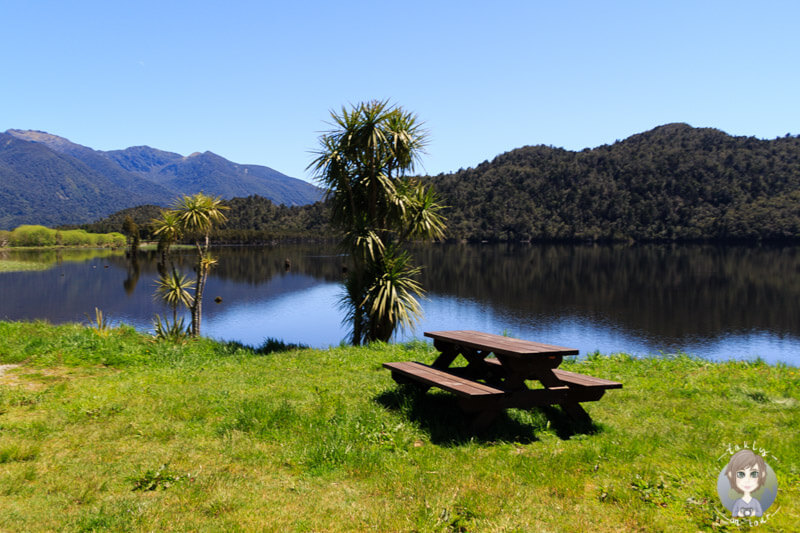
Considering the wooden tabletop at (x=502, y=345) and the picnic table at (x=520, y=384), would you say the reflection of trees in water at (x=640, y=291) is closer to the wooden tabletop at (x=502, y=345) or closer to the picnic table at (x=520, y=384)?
the wooden tabletop at (x=502, y=345)

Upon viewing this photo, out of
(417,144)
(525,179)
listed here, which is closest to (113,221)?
(525,179)

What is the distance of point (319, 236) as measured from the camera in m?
166

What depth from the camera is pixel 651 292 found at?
142ft

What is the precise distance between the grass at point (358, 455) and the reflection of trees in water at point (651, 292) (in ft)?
78.7

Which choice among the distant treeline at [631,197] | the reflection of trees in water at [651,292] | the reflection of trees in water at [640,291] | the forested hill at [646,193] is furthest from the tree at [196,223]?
the forested hill at [646,193]

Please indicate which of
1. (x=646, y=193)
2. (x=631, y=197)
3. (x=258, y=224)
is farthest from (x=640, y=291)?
(x=258, y=224)

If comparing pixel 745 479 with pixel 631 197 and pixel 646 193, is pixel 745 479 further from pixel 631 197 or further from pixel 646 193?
pixel 631 197

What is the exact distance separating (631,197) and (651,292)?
4628 inches

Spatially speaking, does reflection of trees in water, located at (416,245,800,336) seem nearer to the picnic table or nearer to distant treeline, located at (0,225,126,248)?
the picnic table

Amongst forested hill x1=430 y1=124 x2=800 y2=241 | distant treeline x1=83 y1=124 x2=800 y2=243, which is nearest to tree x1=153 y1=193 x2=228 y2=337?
distant treeline x1=83 y1=124 x2=800 y2=243

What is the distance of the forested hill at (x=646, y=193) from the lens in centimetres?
12419

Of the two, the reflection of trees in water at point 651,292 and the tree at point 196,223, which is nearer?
the tree at point 196,223

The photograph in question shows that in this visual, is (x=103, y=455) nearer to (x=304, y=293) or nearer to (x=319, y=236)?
(x=304, y=293)

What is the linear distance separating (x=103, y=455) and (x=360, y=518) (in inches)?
107
